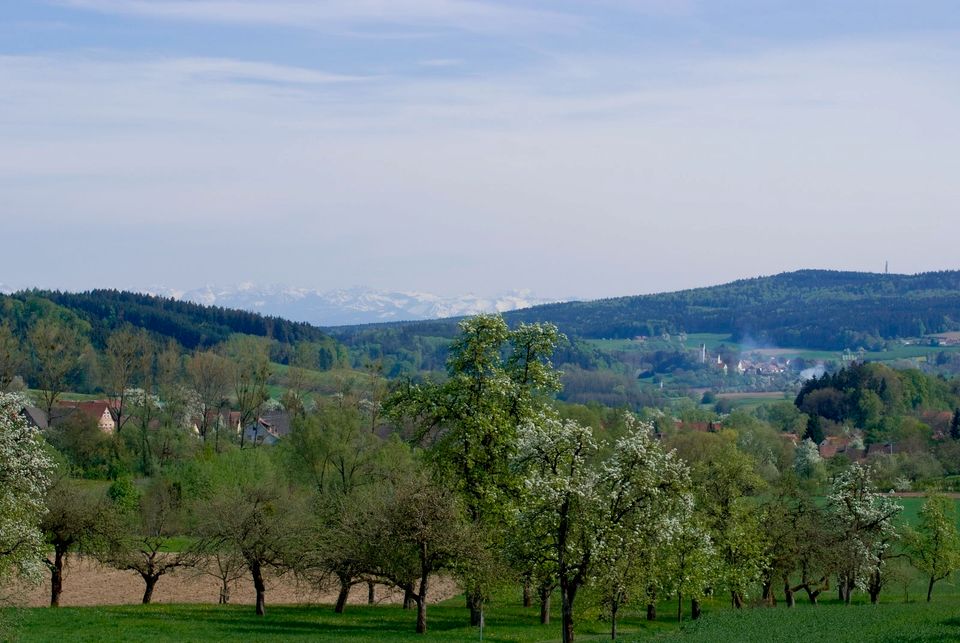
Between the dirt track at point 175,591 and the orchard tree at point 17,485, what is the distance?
56.8 feet

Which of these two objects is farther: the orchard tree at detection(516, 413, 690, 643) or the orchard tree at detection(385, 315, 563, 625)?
the orchard tree at detection(385, 315, 563, 625)

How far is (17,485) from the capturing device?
37.7m

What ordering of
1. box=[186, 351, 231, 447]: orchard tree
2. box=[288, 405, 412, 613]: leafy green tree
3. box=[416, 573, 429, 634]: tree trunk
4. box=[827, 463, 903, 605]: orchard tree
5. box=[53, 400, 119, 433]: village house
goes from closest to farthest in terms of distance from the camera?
box=[416, 573, 429, 634]: tree trunk → box=[827, 463, 903, 605]: orchard tree → box=[288, 405, 412, 613]: leafy green tree → box=[186, 351, 231, 447]: orchard tree → box=[53, 400, 119, 433]: village house

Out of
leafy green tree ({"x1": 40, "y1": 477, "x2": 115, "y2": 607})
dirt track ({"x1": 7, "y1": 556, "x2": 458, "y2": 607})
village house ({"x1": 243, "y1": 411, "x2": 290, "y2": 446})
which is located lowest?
dirt track ({"x1": 7, "y1": 556, "x2": 458, "y2": 607})

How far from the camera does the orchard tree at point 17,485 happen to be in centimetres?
3728

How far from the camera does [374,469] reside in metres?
75.3

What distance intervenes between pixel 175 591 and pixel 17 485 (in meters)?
31.3

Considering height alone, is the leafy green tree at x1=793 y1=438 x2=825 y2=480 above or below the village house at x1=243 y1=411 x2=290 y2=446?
below

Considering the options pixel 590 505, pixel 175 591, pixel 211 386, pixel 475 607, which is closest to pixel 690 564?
pixel 475 607

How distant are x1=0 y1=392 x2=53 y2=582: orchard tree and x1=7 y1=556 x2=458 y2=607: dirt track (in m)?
17.3

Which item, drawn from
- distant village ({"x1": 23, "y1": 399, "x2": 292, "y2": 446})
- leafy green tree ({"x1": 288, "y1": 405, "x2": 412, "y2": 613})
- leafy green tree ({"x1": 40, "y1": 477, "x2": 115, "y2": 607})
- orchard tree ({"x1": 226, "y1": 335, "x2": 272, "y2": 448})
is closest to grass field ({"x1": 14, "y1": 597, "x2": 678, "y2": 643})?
leafy green tree ({"x1": 40, "y1": 477, "x2": 115, "y2": 607})

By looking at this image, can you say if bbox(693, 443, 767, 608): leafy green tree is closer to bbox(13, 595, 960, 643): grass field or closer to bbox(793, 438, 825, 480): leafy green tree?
bbox(13, 595, 960, 643): grass field

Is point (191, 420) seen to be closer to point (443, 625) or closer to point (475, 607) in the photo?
point (443, 625)

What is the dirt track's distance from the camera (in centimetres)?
6128
